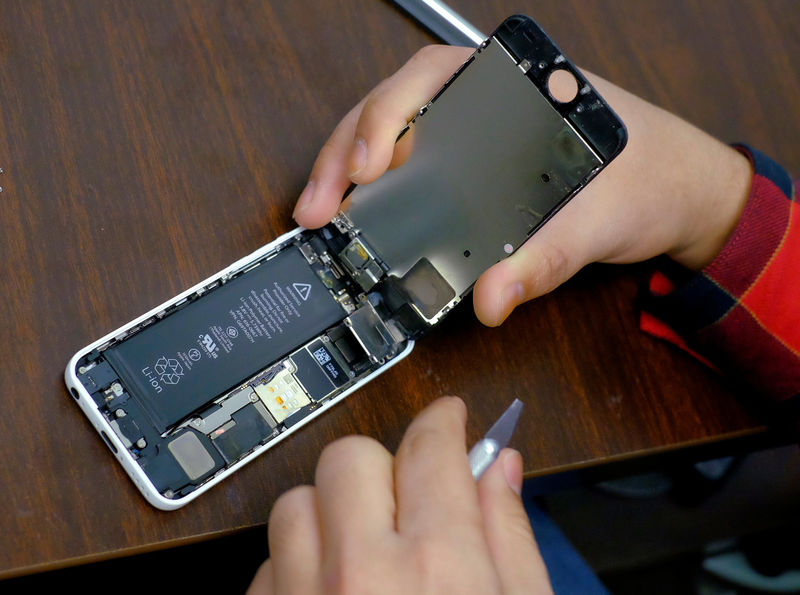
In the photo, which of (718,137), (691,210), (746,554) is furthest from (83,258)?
(746,554)

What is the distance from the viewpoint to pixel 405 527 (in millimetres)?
482

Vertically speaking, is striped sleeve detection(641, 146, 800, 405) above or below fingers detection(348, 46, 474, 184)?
below

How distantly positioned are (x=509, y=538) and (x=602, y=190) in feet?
1.15

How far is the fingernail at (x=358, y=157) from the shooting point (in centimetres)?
64

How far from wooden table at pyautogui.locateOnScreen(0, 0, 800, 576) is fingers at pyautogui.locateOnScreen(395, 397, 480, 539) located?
0.39 ft

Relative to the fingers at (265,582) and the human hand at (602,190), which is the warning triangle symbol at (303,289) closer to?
the human hand at (602,190)

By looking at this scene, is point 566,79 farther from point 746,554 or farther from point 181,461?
point 746,554

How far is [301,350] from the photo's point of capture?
2.11ft

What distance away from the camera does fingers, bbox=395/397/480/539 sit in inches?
19.0

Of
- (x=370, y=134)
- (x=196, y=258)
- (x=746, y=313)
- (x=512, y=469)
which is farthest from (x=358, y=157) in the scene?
(x=746, y=313)

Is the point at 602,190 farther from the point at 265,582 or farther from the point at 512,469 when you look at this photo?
the point at 265,582

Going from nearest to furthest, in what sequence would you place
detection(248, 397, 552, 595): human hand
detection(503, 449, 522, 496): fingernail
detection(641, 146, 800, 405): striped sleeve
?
detection(248, 397, 552, 595): human hand < detection(503, 449, 522, 496): fingernail < detection(641, 146, 800, 405): striped sleeve

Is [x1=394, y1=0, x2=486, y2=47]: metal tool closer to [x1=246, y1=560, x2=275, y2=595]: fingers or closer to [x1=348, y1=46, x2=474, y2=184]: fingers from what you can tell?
[x1=348, y1=46, x2=474, y2=184]: fingers

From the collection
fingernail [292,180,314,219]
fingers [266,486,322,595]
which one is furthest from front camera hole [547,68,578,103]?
fingers [266,486,322,595]
